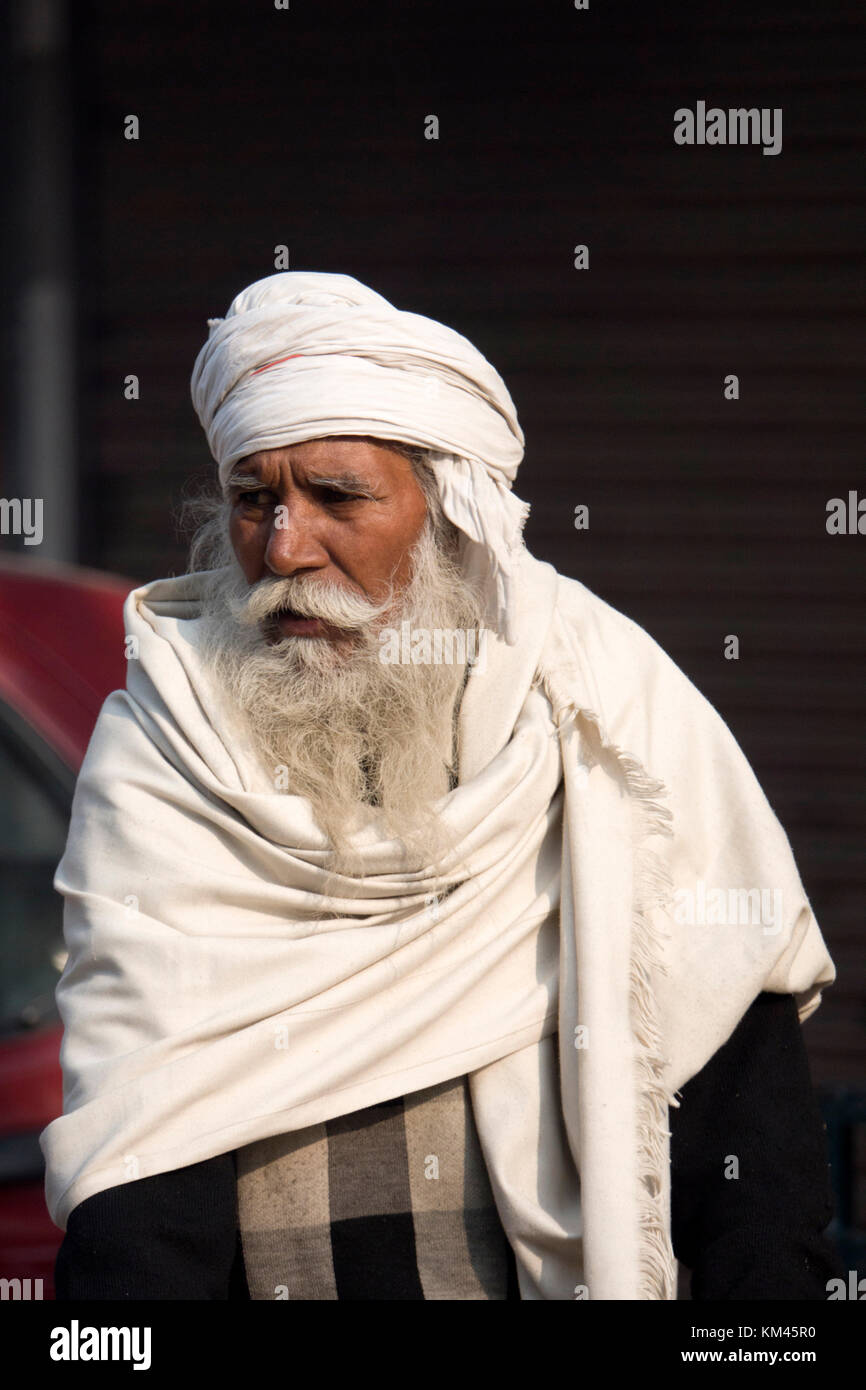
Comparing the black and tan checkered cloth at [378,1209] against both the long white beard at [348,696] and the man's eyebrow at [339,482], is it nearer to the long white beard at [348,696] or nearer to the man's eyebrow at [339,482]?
the long white beard at [348,696]

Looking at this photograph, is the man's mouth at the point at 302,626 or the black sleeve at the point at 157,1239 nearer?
the black sleeve at the point at 157,1239

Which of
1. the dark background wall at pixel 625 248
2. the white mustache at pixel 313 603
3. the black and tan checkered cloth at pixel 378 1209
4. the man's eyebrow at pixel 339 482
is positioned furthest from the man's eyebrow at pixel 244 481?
the dark background wall at pixel 625 248

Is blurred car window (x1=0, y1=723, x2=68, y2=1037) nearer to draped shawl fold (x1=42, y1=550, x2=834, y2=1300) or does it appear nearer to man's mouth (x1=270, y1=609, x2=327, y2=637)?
draped shawl fold (x1=42, y1=550, x2=834, y2=1300)

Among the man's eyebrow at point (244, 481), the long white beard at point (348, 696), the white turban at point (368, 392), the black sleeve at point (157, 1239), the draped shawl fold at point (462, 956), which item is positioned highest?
the white turban at point (368, 392)

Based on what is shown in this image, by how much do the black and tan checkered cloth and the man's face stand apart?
690 millimetres

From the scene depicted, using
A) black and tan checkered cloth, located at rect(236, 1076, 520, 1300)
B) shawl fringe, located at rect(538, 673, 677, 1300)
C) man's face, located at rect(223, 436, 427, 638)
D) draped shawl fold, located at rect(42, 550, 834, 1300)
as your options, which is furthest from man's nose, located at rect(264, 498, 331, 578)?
black and tan checkered cloth, located at rect(236, 1076, 520, 1300)

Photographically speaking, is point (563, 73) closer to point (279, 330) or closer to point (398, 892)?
point (279, 330)

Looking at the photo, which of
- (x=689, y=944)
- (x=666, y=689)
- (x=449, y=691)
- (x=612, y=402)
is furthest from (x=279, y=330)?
(x=612, y=402)

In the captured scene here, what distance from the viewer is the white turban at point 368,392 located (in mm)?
2094

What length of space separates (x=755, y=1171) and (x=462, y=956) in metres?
0.48

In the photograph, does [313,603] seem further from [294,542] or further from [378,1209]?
[378,1209]

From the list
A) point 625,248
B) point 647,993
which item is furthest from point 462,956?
point 625,248

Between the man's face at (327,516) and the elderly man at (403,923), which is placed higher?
the man's face at (327,516)

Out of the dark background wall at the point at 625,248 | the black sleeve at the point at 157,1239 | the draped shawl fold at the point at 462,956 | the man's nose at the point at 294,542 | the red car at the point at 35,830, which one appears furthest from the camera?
the dark background wall at the point at 625,248
